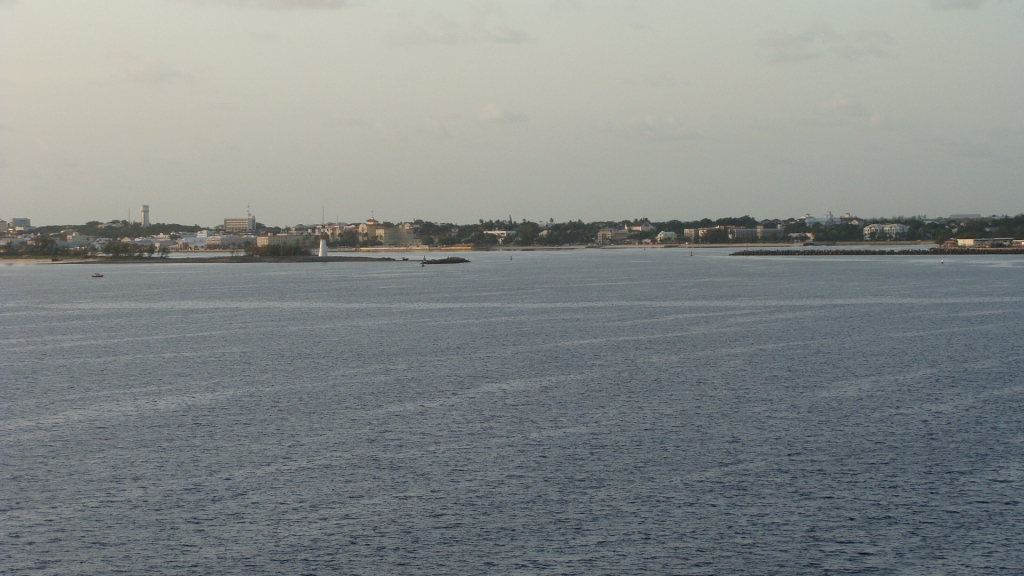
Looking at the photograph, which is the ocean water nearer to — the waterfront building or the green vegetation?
the green vegetation

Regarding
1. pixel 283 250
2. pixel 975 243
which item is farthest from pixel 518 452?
pixel 975 243

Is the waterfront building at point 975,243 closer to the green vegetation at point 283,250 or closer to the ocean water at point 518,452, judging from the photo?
the green vegetation at point 283,250

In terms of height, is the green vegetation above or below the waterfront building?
above

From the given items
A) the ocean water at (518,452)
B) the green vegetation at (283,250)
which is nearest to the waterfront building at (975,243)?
the green vegetation at (283,250)

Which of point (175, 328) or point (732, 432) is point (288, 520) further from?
point (175, 328)

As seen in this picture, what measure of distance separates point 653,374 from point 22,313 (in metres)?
41.4

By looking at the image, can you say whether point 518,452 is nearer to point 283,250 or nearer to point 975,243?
point 283,250

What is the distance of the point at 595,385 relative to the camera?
25688 millimetres

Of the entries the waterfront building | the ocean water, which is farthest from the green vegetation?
the ocean water

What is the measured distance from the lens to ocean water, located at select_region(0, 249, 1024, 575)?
13062 millimetres

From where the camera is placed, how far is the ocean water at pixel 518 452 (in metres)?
13.1

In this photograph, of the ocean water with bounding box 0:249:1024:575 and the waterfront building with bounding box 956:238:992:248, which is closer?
the ocean water with bounding box 0:249:1024:575

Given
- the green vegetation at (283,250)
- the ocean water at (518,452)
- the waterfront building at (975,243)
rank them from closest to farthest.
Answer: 1. the ocean water at (518,452)
2. the green vegetation at (283,250)
3. the waterfront building at (975,243)

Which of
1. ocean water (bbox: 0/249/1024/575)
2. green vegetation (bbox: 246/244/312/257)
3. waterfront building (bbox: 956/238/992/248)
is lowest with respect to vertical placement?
ocean water (bbox: 0/249/1024/575)
